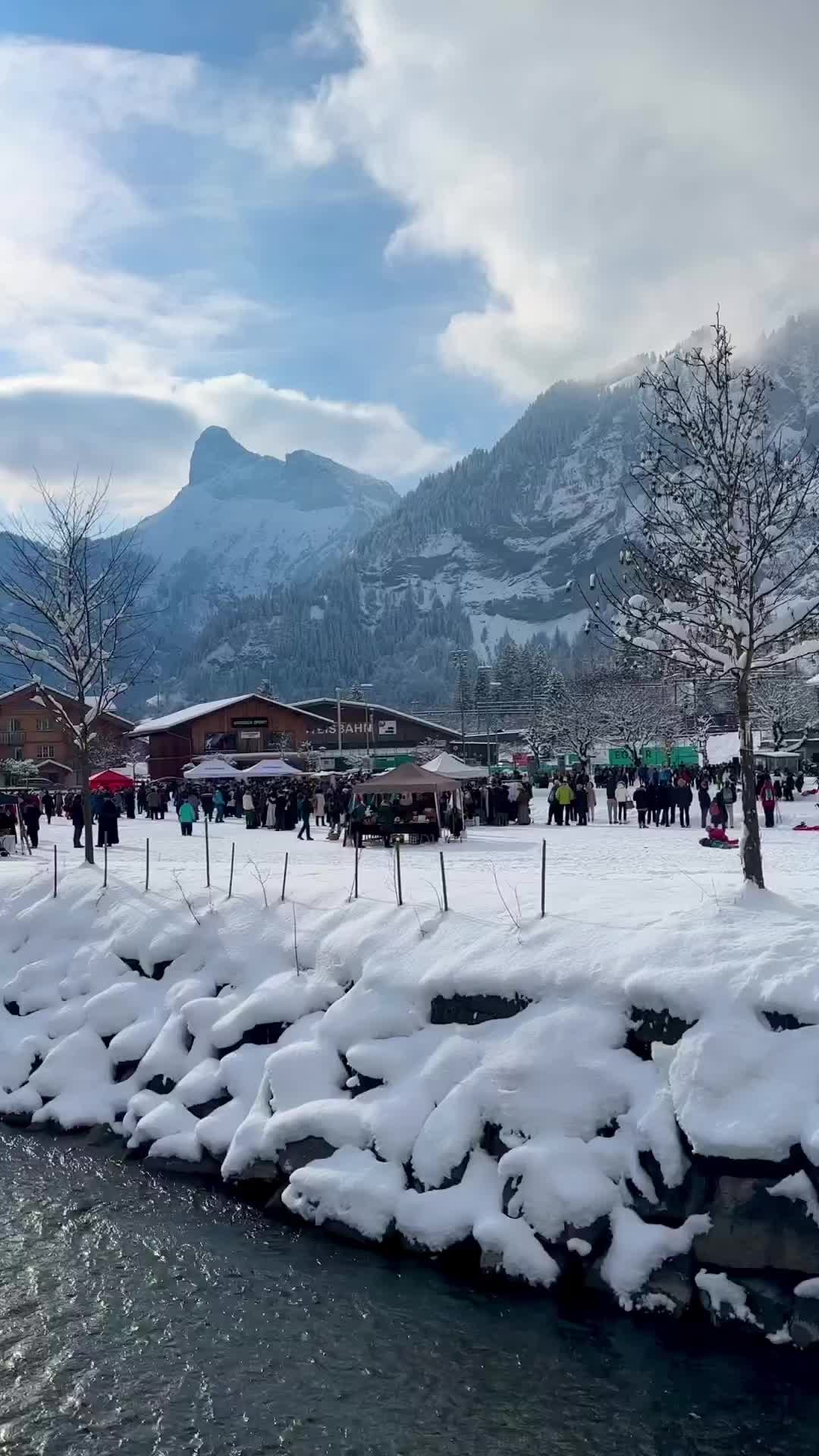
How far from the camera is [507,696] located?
135000 mm

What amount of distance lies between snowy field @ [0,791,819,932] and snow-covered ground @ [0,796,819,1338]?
13 cm

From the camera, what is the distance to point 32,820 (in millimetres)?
29172

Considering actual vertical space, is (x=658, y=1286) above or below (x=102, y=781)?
below

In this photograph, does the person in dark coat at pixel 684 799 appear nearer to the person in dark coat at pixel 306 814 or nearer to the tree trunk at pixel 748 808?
the person in dark coat at pixel 306 814

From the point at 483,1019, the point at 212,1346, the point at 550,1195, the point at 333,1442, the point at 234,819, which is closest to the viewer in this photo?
the point at 333,1442

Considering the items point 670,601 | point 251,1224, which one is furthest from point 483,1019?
point 670,601

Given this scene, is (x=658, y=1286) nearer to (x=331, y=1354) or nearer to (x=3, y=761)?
(x=331, y=1354)

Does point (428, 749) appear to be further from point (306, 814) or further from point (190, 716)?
point (306, 814)

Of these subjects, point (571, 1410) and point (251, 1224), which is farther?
point (251, 1224)

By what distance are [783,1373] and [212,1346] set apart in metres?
4.04

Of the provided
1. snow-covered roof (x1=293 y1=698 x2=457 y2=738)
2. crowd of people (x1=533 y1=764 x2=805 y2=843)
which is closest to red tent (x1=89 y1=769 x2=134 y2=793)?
crowd of people (x1=533 y1=764 x2=805 y2=843)

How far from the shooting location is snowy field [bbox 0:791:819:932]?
1234cm

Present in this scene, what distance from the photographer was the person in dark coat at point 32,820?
95.9 feet

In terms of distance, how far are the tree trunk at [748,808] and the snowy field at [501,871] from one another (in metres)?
0.40
